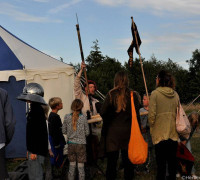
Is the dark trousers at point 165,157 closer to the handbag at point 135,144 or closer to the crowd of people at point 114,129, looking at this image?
the crowd of people at point 114,129

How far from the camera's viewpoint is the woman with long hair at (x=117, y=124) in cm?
417

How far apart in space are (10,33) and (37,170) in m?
5.13

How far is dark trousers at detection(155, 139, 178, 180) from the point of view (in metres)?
4.37

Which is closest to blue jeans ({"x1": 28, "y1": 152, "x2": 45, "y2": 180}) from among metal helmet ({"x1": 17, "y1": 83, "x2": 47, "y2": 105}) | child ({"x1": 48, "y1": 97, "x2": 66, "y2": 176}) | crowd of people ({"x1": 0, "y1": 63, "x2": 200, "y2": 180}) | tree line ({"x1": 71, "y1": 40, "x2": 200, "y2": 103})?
crowd of people ({"x1": 0, "y1": 63, "x2": 200, "y2": 180})

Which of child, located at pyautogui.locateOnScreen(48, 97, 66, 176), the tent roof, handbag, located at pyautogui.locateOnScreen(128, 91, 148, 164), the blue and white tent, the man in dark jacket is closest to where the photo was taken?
the man in dark jacket

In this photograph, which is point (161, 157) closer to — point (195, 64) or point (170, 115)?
point (170, 115)

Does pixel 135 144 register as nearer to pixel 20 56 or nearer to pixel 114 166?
pixel 114 166

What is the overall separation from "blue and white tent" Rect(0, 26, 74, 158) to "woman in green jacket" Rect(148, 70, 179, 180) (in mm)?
3834

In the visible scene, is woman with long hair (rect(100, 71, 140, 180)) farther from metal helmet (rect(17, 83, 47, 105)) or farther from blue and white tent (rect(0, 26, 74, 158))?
blue and white tent (rect(0, 26, 74, 158))

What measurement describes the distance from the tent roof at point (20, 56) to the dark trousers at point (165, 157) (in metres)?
4.10

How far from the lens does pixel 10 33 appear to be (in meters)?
8.43

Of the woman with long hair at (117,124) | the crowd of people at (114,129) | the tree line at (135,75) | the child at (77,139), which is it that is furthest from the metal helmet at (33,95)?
the tree line at (135,75)

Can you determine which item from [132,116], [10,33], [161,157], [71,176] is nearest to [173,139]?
[161,157]

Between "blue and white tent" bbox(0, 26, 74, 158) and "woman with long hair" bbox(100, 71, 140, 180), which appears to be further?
"blue and white tent" bbox(0, 26, 74, 158)
